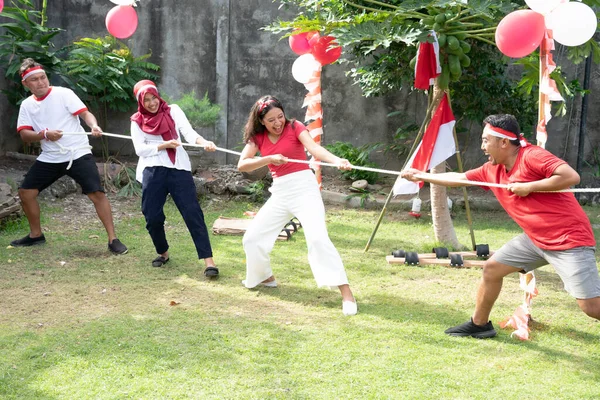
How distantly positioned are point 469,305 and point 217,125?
629cm

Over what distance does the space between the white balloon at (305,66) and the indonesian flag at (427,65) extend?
152 centimetres

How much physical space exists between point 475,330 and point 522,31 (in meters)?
2.25

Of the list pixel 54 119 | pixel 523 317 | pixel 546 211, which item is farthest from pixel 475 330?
pixel 54 119

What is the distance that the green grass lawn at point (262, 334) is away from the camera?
3.86m

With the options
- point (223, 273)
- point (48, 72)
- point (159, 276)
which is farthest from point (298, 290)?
point (48, 72)

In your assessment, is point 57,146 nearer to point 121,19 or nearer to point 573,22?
point 121,19

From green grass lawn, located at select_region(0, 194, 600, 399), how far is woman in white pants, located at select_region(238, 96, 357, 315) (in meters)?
0.30

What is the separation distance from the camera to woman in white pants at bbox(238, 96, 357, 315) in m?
5.21

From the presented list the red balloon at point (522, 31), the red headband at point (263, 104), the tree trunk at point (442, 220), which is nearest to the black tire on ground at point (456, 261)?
the tree trunk at point (442, 220)

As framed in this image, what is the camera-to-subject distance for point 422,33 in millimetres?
5867

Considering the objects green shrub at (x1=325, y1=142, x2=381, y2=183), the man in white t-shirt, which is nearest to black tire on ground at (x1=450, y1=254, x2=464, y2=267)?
the man in white t-shirt

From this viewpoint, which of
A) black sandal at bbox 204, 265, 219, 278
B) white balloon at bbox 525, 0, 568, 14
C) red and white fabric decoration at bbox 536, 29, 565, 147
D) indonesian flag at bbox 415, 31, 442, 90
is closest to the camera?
white balloon at bbox 525, 0, 568, 14

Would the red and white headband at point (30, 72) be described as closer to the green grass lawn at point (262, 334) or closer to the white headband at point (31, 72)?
the white headband at point (31, 72)

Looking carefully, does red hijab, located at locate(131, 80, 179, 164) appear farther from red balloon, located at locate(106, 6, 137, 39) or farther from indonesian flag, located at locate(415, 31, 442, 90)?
indonesian flag, located at locate(415, 31, 442, 90)
